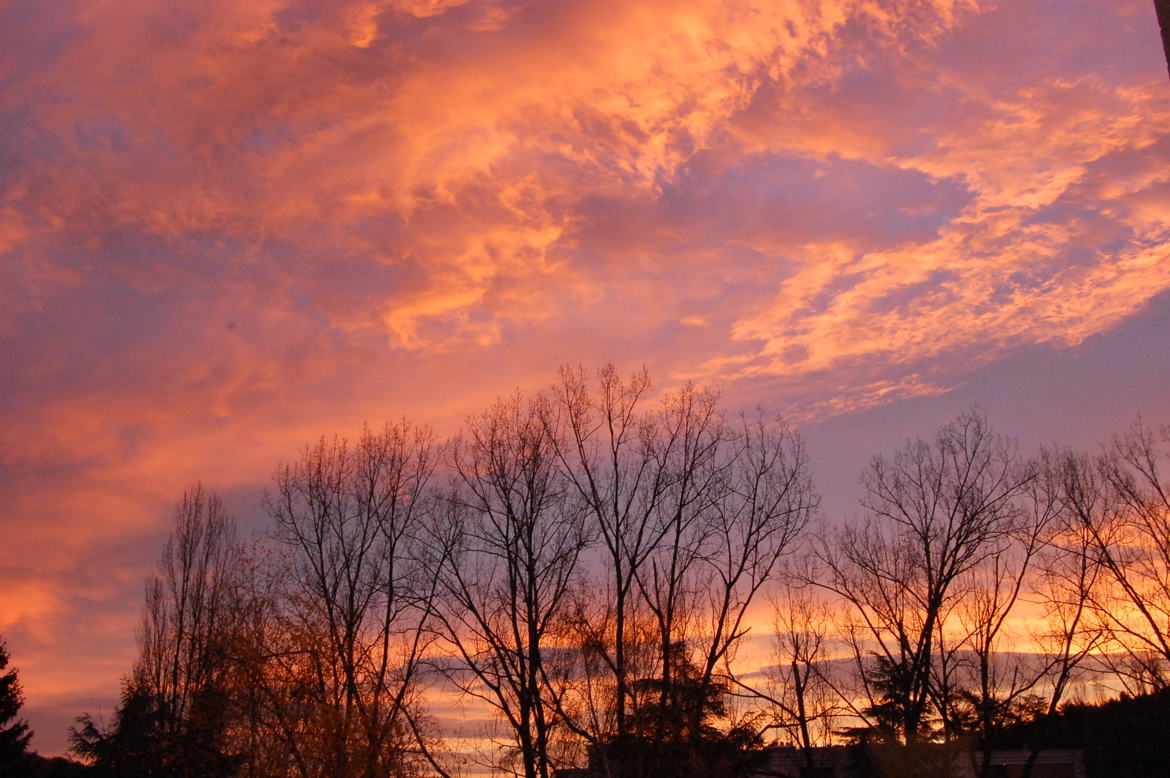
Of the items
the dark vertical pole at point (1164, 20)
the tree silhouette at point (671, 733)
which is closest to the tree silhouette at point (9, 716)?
the tree silhouette at point (671, 733)

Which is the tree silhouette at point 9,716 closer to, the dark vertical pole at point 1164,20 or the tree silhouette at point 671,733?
the tree silhouette at point 671,733

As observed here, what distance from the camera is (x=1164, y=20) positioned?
7.62 meters

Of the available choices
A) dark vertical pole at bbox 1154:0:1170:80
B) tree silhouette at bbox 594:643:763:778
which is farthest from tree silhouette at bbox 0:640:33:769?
dark vertical pole at bbox 1154:0:1170:80

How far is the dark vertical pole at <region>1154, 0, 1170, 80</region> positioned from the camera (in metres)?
7.44

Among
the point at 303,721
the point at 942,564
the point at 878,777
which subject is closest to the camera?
the point at 303,721

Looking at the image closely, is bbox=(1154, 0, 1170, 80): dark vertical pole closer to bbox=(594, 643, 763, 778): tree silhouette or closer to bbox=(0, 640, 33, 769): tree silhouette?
bbox=(594, 643, 763, 778): tree silhouette

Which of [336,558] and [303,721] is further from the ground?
[336,558]

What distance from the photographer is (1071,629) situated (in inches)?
1275

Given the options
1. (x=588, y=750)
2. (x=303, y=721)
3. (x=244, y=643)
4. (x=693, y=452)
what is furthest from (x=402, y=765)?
(x=693, y=452)

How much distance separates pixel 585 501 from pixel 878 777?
17.4 metres

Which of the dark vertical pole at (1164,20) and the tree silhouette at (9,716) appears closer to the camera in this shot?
the dark vertical pole at (1164,20)

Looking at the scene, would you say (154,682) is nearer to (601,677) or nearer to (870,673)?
(601,677)

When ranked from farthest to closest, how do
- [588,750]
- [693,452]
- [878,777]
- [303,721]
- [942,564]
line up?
1. [878,777]
2. [942,564]
3. [693,452]
4. [588,750]
5. [303,721]

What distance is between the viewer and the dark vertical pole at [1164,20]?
24.4 feet
